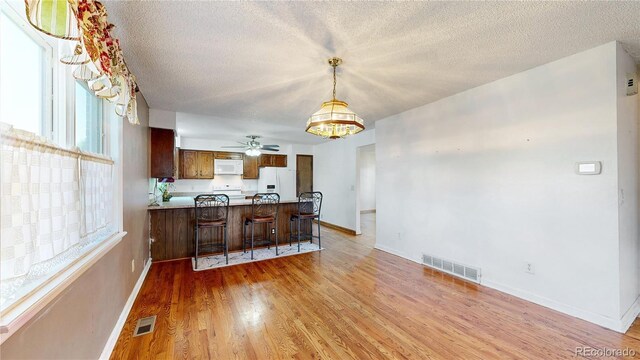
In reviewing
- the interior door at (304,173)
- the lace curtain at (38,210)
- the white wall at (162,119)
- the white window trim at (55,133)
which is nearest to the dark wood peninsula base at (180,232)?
the white wall at (162,119)

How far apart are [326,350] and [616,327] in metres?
2.46

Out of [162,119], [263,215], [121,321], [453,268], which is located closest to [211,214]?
[263,215]

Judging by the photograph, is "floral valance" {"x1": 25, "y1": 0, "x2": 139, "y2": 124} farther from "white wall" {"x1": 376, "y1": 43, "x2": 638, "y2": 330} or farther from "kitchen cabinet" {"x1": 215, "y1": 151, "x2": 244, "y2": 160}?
"kitchen cabinet" {"x1": 215, "y1": 151, "x2": 244, "y2": 160}

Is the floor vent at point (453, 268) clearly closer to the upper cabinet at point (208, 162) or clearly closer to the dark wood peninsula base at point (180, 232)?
the dark wood peninsula base at point (180, 232)

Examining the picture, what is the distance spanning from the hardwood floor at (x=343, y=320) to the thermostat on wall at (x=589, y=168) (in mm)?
1343

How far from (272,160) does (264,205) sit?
3.12 metres

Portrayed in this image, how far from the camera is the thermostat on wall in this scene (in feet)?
7.25

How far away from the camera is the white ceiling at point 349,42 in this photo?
66.2 inches

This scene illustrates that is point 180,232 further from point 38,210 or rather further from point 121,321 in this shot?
point 38,210

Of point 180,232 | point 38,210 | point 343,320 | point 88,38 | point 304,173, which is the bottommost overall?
point 343,320

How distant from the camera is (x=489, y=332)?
7.04ft

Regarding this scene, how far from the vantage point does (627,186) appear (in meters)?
2.27

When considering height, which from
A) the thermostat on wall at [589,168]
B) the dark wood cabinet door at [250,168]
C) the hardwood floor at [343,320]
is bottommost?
the hardwood floor at [343,320]

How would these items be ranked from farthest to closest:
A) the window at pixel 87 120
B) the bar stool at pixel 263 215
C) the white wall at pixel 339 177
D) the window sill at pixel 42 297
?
the white wall at pixel 339 177 → the bar stool at pixel 263 215 → the window at pixel 87 120 → the window sill at pixel 42 297
